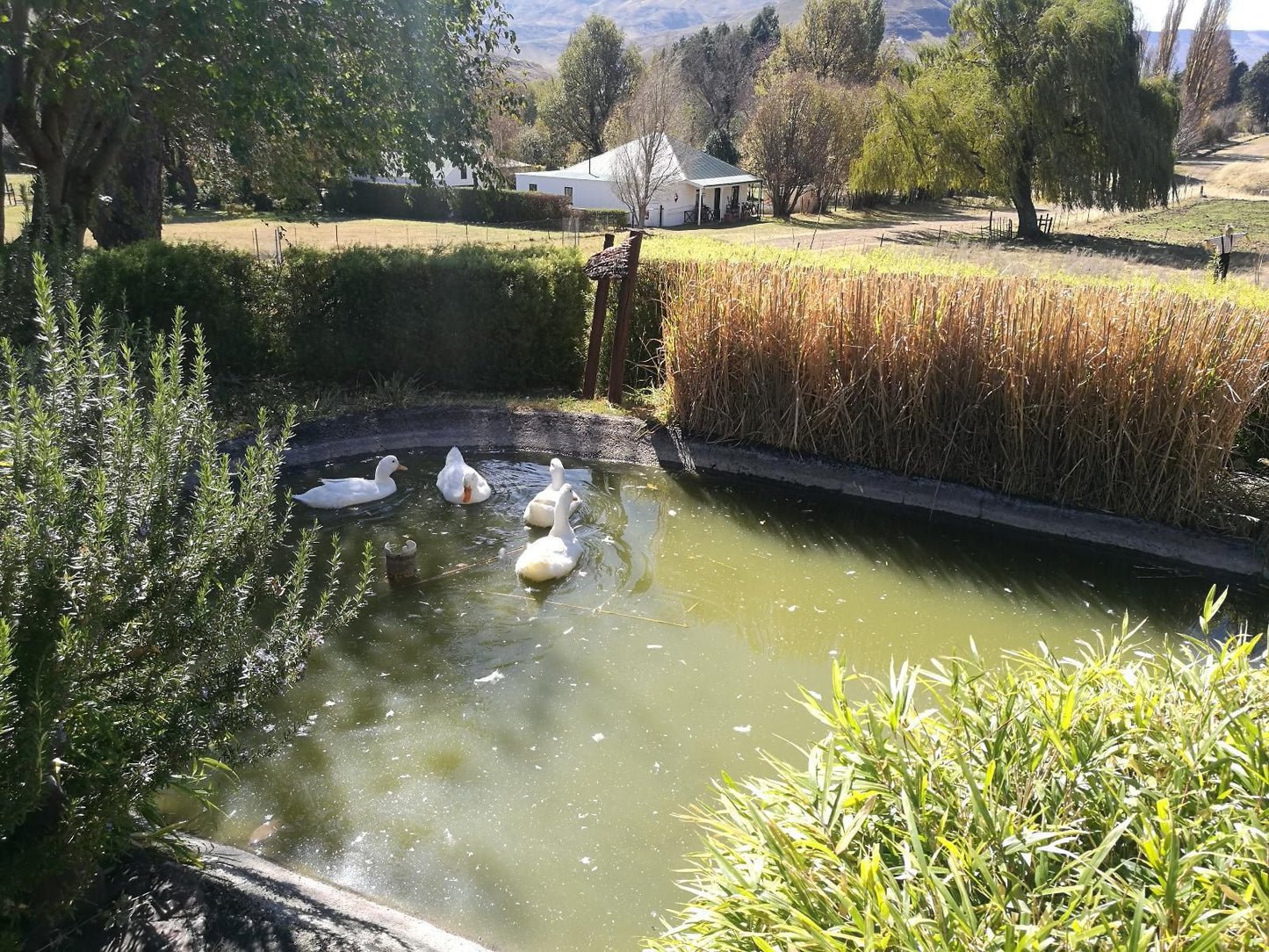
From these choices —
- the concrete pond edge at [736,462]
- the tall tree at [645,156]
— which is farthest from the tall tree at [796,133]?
the concrete pond edge at [736,462]

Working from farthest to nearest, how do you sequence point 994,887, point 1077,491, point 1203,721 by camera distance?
1. point 1077,491
2. point 1203,721
3. point 994,887

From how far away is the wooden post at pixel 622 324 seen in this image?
9.62m

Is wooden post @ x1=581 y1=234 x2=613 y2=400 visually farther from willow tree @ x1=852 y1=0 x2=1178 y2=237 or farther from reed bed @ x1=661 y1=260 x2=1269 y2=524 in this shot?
willow tree @ x1=852 y1=0 x2=1178 y2=237

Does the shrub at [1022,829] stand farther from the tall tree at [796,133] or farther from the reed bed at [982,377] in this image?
the tall tree at [796,133]

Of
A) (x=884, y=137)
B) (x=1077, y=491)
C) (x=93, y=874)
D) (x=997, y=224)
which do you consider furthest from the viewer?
(x=997, y=224)

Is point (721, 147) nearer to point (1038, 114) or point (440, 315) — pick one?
point (1038, 114)

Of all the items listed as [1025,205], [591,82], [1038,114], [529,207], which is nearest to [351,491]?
[1038,114]

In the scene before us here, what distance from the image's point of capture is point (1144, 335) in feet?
23.7

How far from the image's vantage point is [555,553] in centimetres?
634

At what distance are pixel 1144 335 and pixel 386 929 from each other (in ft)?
23.9

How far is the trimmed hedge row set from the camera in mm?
9031

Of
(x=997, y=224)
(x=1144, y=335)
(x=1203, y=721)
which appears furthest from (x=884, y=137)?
(x=1203, y=721)

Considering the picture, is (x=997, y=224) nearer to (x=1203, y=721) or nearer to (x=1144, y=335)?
(x=1144, y=335)

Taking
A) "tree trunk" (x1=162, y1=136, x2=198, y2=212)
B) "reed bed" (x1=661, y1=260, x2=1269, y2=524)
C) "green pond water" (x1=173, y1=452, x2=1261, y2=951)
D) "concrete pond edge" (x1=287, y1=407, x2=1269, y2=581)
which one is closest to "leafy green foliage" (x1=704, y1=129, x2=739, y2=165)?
"tree trunk" (x1=162, y1=136, x2=198, y2=212)
